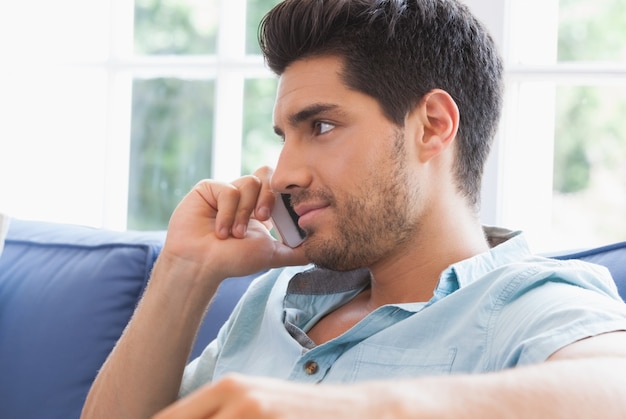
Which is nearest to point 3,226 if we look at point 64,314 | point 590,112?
point 64,314

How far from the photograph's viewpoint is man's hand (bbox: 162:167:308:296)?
1.53m

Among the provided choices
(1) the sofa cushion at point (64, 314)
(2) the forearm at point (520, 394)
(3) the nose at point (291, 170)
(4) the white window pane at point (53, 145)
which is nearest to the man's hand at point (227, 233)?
(3) the nose at point (291, 170)

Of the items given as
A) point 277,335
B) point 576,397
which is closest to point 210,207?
point 277,335

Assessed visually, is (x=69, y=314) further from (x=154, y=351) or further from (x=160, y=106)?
(x=160, y=106)

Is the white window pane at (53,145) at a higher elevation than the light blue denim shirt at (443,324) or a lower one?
higher

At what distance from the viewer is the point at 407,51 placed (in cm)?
137

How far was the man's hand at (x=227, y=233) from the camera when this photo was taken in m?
1.53

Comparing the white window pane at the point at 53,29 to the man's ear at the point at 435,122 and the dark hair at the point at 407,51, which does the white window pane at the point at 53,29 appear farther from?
the man's ear at the point at 435,122

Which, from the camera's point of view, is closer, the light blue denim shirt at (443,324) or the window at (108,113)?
the light blue denim shirt at (443,324)

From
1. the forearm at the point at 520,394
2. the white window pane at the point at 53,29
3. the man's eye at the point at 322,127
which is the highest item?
the white window pane at the point at 53,29

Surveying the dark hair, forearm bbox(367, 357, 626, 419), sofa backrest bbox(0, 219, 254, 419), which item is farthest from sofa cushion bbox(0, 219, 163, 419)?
forearm bbox(367, 357, 626, 419)

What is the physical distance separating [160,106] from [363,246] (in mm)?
1746

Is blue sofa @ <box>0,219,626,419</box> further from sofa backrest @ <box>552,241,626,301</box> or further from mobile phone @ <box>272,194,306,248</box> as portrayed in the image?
sofa backrest @ <box>552,241,626,301</box>

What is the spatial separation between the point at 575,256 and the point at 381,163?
1.28ft
